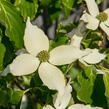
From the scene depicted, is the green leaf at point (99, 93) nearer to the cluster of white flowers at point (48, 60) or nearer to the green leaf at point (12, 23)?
the cluster of white flowers at point (48, 60)

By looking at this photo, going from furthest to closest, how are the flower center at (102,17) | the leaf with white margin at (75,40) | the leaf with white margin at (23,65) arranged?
the flower center at (102,17) < the leaf with white margin at (75,40) < the leaf with white margin at (23,65)

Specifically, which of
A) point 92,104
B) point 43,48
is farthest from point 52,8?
point 92,104

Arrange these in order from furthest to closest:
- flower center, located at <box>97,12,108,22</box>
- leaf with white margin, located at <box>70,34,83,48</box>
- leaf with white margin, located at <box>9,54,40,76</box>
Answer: flower center, located at <box>97,12,108,22</box>
leaf with white margin, located at <box>70,34,83,48</box>
leaf with white margin, located at <box>9,54,40,76</box>

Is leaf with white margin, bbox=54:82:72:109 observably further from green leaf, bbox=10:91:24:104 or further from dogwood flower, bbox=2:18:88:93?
green leaf, bbox=10:91:24:104

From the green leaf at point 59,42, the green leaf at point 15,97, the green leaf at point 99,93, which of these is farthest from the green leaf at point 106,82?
the green leaf at point 15,97

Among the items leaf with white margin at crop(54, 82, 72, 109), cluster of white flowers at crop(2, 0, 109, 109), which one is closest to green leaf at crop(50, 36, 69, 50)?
cluster of white flowers at crop(2, 0, 109, 109)

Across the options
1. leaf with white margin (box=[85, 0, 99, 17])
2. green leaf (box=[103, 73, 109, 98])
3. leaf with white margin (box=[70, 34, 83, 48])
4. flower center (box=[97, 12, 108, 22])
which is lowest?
green leaf (box=[103, 73, 109, 98])

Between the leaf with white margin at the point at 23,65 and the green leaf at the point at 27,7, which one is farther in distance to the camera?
the green leaf at the point at 27,7

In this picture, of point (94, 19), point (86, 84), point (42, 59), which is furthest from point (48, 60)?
point (94, 19)

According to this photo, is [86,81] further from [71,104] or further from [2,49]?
[2,49]
